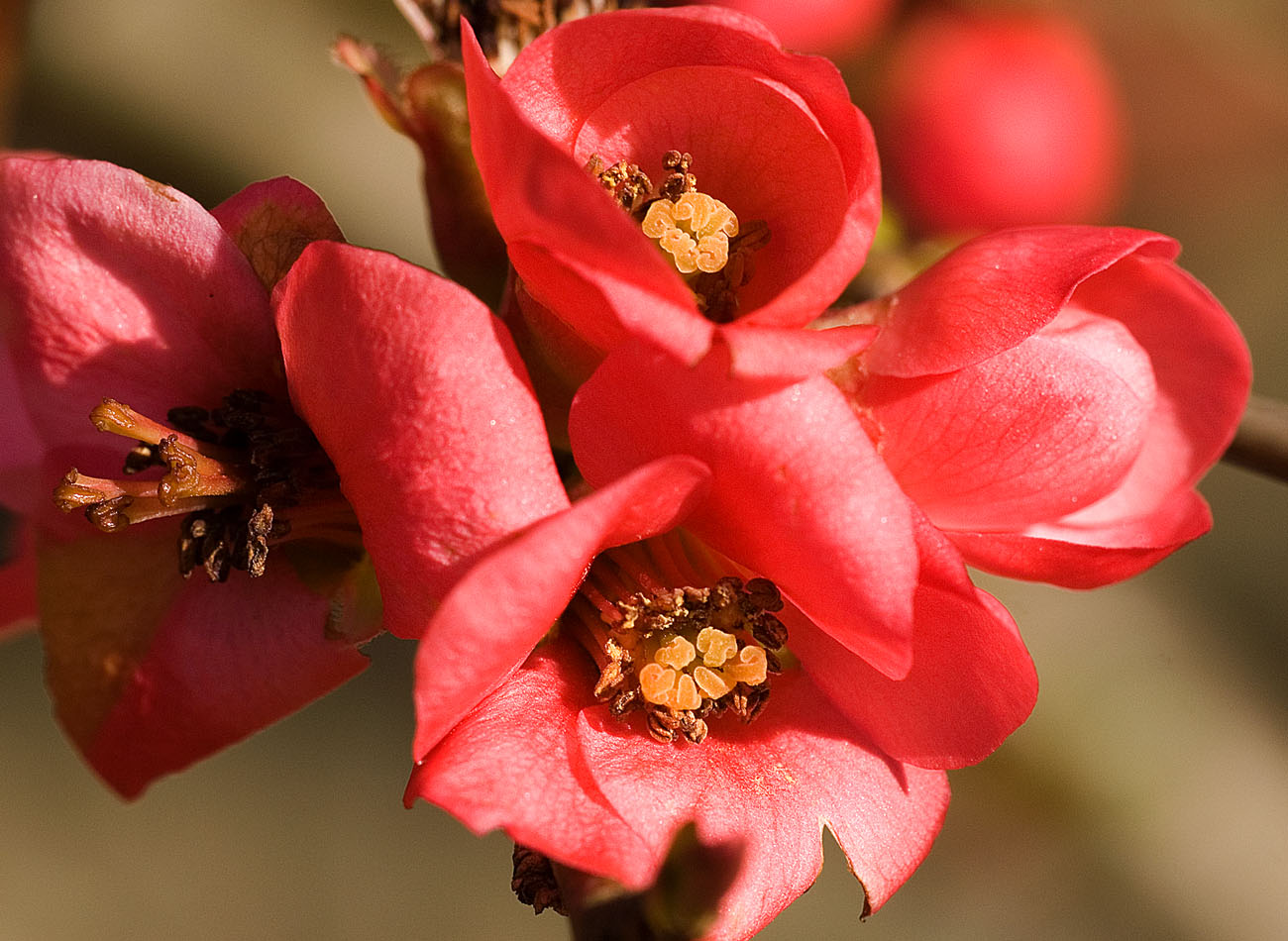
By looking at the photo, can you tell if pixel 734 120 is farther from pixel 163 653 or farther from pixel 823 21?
pixel 823 21

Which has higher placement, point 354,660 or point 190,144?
point 354,660

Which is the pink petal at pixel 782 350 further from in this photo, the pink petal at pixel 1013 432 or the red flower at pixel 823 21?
the red flower at pixel 823 21

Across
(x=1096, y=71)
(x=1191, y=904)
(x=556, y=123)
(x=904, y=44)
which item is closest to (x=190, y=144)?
(x=904, y=44)

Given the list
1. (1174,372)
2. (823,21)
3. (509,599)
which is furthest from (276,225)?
(823,21)

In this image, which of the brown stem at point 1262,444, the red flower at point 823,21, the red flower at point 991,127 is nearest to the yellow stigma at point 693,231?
the brown stem at point 1262,444

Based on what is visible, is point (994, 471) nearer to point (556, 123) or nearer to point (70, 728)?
point (556, 123)

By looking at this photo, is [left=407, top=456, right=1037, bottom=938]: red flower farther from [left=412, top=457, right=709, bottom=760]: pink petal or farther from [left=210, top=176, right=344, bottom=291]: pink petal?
[left=210, top=176, right=344, bottom=291]: pink petal

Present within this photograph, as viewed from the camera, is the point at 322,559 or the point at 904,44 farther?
the point at 904,44
